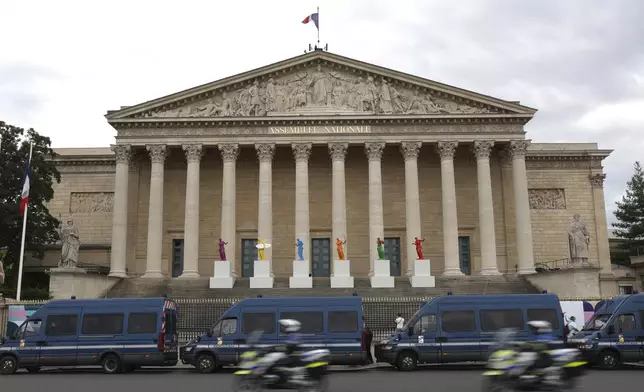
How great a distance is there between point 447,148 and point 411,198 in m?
4.18

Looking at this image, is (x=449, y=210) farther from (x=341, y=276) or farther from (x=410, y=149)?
(x=341, y=276)

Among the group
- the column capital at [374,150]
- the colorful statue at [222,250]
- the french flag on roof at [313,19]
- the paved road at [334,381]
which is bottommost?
the paved road at [334,381]

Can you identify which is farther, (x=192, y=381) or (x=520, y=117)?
(x=520, y=117)

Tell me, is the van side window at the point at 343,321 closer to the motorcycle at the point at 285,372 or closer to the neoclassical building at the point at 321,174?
the motorcycle at the point at 285,372

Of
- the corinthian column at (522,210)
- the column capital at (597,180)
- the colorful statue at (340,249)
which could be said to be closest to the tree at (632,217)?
the column capital at (597,180)

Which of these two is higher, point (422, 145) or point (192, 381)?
point (422, 145)

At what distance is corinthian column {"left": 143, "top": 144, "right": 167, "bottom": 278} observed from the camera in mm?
39656

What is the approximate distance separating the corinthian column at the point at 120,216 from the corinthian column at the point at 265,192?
8688 mm

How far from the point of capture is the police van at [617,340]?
752 inches

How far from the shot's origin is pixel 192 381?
53.8ft

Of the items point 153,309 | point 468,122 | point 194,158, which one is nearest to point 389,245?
point 468,122

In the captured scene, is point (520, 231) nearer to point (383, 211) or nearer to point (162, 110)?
point (383, 211)

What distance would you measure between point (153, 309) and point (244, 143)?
22420 mm

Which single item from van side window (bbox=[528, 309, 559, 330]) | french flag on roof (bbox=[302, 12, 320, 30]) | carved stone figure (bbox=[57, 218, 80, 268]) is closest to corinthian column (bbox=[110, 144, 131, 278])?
carved stone figure (bbox=[57, 218, 80, 268])
